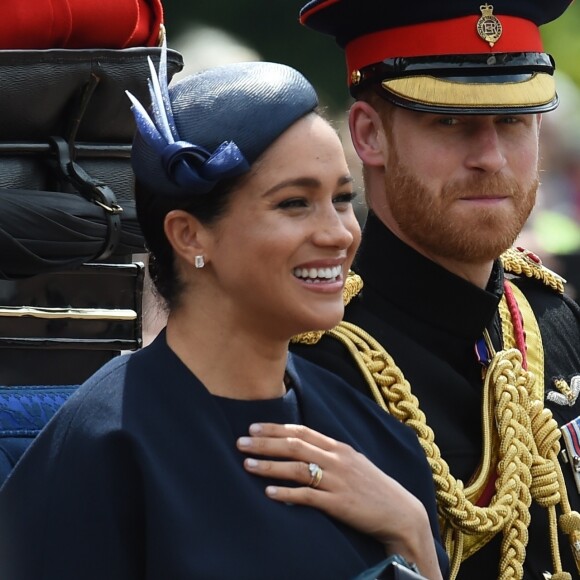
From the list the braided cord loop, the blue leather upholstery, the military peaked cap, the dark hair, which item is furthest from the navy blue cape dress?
the military peaked cap

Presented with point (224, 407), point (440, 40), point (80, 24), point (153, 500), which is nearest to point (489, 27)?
point (440, 40)

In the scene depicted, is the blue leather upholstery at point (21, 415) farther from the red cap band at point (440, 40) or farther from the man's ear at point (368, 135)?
the red cap band at point (440, 40)

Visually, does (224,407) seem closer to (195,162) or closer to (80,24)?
(195,162)

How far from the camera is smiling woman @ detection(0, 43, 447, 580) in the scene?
241 centimetres

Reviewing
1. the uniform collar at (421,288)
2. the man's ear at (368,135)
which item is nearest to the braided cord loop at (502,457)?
the uniform collar at (421,288)

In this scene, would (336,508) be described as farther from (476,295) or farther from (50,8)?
(50,8)

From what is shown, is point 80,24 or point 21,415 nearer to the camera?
point 21,415

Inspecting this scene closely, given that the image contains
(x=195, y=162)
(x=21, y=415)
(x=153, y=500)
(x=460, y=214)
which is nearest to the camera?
(x=153, y=500)

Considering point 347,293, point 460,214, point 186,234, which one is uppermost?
point 186,234

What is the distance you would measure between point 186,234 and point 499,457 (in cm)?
104

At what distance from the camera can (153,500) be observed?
2402 mm

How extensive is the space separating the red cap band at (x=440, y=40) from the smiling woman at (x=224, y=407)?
66 centimetres

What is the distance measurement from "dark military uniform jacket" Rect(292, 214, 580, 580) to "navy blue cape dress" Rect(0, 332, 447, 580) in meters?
0.70

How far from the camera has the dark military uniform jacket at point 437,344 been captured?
130 inches
